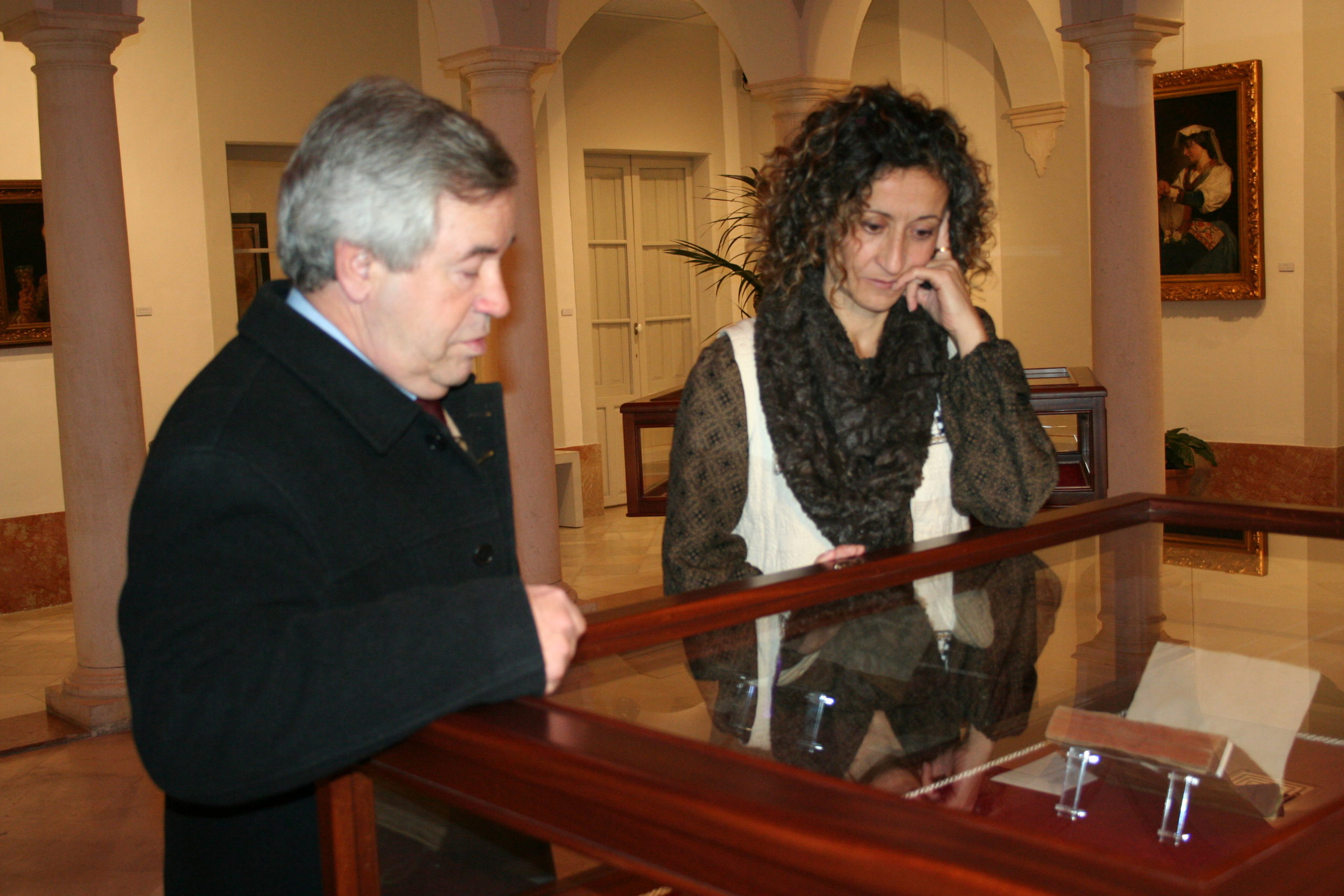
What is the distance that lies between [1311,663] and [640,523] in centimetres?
945

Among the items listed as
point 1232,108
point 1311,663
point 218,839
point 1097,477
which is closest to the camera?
point 218,839

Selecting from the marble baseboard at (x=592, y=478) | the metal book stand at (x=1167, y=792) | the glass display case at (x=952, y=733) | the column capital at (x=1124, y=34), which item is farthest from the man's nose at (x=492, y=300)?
the marble baseboard at (x=592, y=478)

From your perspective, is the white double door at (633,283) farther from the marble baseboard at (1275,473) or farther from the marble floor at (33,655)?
the marble floor at (33,655)

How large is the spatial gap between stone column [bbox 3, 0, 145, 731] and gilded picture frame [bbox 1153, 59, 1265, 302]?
712 cm

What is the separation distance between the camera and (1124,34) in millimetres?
6348

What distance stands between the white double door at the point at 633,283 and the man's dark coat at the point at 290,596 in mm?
9820

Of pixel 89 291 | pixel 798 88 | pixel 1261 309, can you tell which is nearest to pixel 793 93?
pixel 798 88

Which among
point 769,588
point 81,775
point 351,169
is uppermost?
point 351,169

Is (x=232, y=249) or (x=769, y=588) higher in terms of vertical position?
(x=232, y=249)

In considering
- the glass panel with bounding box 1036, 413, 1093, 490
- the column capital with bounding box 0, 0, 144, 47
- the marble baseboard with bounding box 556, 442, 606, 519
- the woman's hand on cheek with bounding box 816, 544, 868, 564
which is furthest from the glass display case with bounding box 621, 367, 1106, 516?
the marble baseboard with bounding box 556, 442, 606, 519

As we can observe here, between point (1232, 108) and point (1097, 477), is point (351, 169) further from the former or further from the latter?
point (1232, 108)

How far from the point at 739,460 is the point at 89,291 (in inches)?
170

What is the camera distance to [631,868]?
0.94 metres

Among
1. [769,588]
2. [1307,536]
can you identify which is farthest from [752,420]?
[1307,536]
